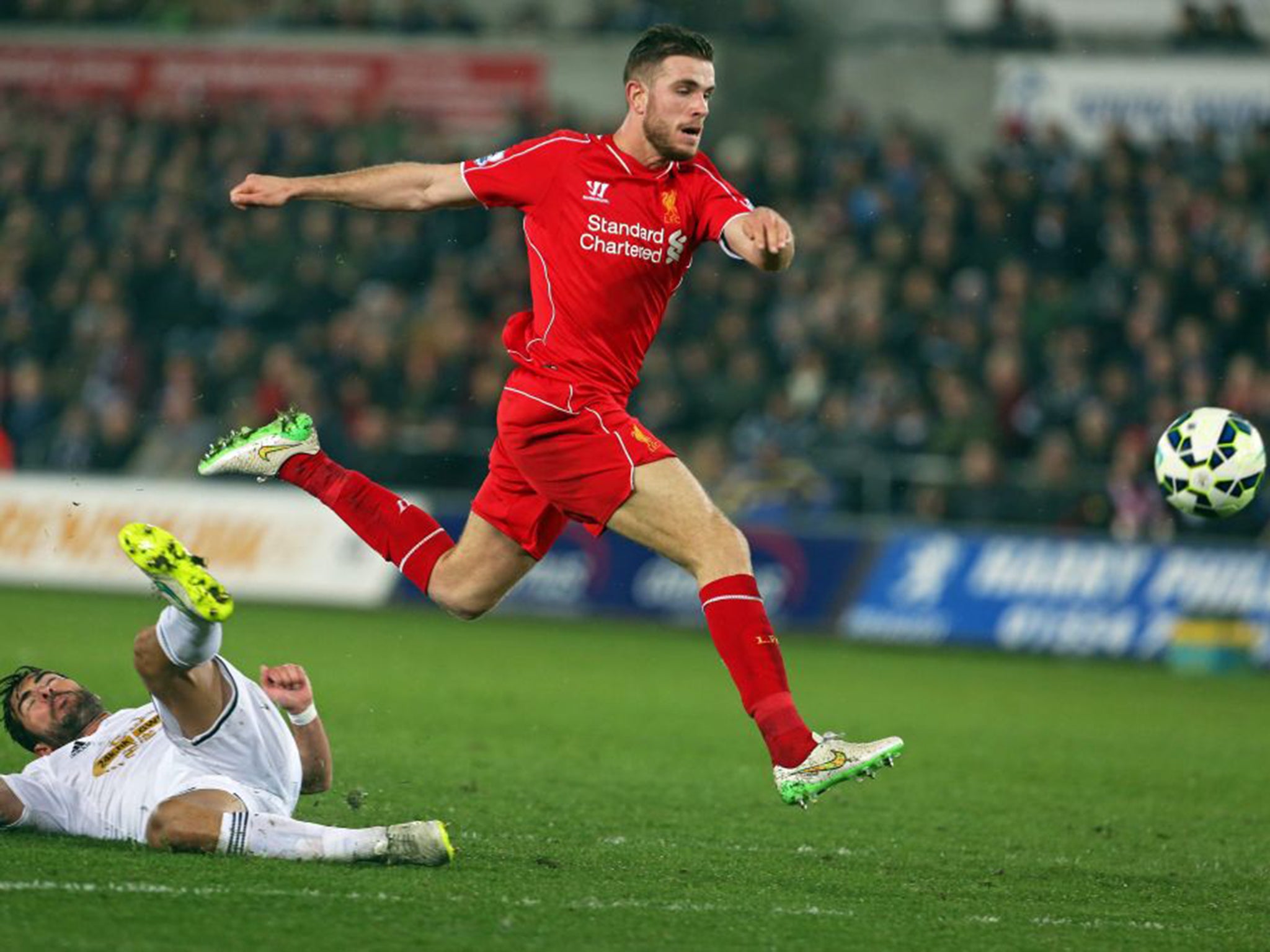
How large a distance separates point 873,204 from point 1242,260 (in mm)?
3755

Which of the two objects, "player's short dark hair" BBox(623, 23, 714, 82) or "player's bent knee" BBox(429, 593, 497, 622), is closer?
"player's short dark hair" BBox(623, 23, 714, 82)

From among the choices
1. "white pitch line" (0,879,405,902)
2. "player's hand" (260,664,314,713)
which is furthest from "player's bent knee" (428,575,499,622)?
"white pitch line" (0,879,405,902)

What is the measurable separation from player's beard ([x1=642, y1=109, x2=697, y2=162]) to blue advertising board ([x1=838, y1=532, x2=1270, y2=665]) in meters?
10.7

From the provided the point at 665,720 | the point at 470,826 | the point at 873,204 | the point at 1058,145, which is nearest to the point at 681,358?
the point at 873,204

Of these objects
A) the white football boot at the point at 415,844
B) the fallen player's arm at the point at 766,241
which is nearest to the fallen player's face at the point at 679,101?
the fallen player's arm at the point at 766,241

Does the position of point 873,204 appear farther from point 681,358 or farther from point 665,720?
point 665,720

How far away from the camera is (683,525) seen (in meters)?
7.00

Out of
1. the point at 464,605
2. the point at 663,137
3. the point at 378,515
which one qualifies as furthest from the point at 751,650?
the point at 378,515

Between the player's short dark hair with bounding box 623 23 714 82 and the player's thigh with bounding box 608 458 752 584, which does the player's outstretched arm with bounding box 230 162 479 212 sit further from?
the player's thigh with bounding box 608 458 752 584

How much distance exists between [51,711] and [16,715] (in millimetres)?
126

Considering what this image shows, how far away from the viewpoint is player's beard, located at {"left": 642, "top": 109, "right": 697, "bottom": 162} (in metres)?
7.20

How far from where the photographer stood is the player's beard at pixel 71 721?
7.20 meters

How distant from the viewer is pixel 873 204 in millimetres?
20875

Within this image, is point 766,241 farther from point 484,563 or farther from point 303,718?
point 303,718
